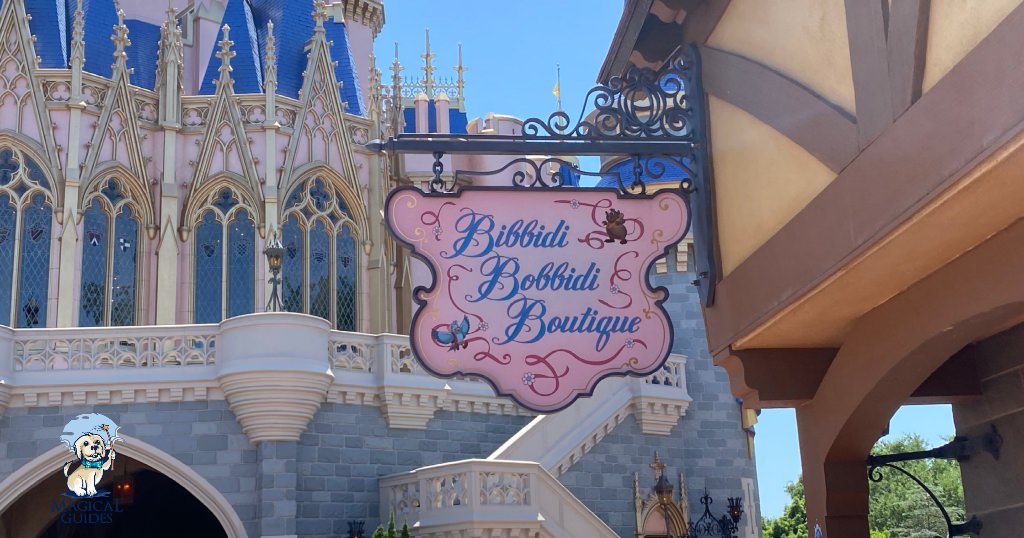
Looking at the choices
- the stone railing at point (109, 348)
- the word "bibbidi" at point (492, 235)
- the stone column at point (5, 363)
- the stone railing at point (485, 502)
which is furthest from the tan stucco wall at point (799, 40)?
the stone column at point (5, 363)

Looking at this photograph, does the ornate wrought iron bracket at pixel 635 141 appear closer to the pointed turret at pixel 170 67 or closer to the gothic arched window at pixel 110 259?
the gothic arched window at pixel 110 259

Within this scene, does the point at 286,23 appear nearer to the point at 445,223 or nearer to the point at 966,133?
the point at 445,223

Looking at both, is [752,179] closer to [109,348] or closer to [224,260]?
[109,348]

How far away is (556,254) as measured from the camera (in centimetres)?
544

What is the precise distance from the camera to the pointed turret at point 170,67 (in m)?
21.3

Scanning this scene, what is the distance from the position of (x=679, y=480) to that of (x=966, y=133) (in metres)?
17.2

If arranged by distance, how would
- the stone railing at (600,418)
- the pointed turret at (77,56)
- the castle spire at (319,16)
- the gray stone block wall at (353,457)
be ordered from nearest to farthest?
the gray stone block wall at (353,457) → the stone railing at (600,418) → the pointed turret at (77,56) → the castle spire at (319,16)

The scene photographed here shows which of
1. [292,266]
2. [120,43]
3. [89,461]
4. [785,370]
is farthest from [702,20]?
[120,43]

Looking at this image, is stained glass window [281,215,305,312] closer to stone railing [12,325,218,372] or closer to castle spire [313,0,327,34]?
castle spire [313,0,327,34]

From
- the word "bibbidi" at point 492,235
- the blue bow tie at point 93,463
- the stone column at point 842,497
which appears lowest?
the stone column at point 842,497

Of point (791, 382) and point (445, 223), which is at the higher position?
point (445, 223)

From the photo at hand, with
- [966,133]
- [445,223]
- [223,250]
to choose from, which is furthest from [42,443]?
[966,133]

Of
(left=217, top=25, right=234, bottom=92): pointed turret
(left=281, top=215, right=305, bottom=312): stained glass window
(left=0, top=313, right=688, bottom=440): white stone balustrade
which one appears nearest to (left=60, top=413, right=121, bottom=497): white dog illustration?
(left=0, top=313, right=688, bottom=440): white stone balustrade

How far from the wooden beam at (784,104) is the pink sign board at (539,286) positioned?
0.63 m
